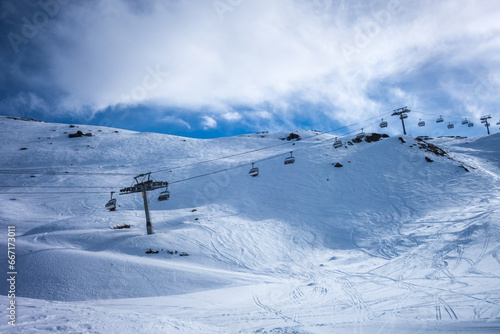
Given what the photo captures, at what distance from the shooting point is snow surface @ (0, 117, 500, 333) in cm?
842

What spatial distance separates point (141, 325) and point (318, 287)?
9.21 m

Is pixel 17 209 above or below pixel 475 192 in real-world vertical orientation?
above

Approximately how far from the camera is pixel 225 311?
9.76 metres

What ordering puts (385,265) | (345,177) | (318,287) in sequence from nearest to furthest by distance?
(318,287)
(385,265)
(345,177)

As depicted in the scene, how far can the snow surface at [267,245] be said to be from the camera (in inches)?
332

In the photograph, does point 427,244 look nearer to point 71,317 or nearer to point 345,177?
point 345,177

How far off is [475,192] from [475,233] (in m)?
14.4

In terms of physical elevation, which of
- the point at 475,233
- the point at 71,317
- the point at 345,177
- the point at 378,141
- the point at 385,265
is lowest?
the point at 385,265

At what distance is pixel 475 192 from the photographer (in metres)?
27.0

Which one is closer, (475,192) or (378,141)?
(475,192)

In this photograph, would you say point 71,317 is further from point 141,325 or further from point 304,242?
point 304,242

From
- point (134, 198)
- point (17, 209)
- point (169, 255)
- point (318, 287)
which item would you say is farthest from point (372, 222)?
point (17, 209)

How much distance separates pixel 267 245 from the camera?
2062cm

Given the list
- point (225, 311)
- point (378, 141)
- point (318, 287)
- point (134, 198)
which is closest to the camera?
point (225, 311)
